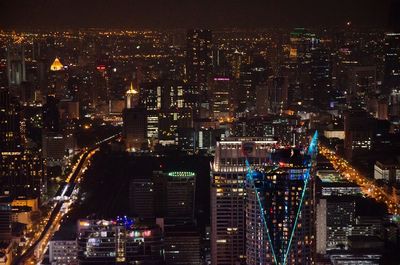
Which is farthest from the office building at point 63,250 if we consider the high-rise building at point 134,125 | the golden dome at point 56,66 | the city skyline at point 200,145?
the golden dome at point 56,66

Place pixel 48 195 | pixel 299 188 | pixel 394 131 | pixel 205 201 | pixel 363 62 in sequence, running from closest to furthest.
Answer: pixel 299 188, pixel 205 201, pixel 48 195, pixel 394 131, pixel 363 62

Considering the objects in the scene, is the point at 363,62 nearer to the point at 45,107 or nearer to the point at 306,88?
the point at 306,88

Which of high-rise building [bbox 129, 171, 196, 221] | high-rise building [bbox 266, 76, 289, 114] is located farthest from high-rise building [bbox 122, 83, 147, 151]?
high-rise building [bbox 129, 171, 196, 221]

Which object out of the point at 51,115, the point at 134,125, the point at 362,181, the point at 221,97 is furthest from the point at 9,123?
the point at 362,181

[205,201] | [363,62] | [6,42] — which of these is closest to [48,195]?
[6,42]

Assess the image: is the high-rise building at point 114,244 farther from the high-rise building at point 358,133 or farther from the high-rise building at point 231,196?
the high-rise building at point 358,133

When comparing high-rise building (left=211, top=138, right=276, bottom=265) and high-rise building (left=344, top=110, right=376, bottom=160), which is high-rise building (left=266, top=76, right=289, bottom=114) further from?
high-rise building (left=211, top=138, right=276, bottom=265)

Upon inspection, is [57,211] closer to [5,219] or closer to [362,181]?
[5,219]

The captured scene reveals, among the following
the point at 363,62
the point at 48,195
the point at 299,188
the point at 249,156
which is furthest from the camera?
the point at 363,62
